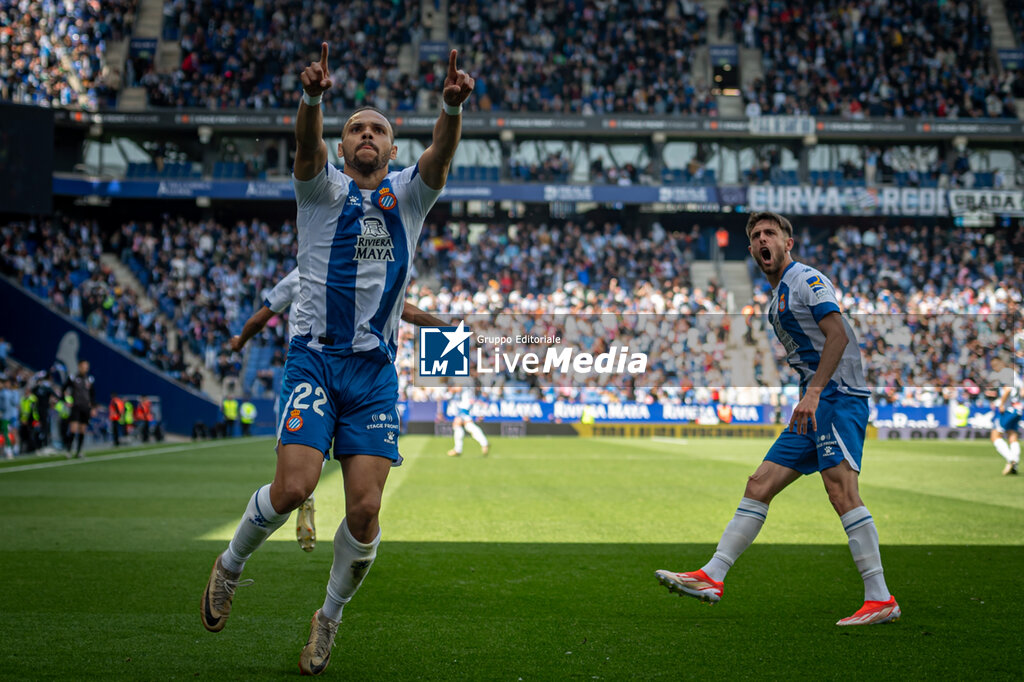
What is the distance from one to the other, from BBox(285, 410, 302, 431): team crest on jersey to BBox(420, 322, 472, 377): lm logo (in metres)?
1.82

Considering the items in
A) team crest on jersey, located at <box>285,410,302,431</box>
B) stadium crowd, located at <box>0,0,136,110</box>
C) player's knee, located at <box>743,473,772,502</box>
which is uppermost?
stadium crowd, located at <box>0,0,136,110</box>

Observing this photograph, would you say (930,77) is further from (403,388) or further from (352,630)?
(352,630)

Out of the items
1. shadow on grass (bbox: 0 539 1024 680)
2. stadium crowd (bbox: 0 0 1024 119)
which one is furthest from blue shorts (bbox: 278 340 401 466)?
stadium crowd (bbox: 0 0 1024 119)

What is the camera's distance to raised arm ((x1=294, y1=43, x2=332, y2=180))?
4477 mm

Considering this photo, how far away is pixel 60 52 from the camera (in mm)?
40906

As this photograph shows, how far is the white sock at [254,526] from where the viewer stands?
4.86 meters

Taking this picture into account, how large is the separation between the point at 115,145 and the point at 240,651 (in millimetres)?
41210

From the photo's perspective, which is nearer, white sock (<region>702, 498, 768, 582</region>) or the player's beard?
the player's beard

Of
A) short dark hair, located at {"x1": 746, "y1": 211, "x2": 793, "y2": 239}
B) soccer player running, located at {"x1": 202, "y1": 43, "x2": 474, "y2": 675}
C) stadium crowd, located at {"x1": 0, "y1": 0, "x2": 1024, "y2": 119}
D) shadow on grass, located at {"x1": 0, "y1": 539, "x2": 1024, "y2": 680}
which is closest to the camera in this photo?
soccer player running, located at {"x1": 202, "y1": 43, "x2": 474, "y2": 675}

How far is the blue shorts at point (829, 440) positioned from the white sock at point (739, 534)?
12.8 inches

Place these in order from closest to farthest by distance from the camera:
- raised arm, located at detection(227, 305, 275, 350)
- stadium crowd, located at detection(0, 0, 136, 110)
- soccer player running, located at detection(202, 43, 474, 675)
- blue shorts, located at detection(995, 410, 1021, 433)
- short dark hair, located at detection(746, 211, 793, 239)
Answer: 1. soccer player running, located at detection(202, 43, 474, 675)
2. short dark hair, located at detection(746, 211, 793, 239)
3. raised arm, located at detection(227, 305, 275, 350)
4. blue shorts, located at detection(995, 410, 1021, 433)
5. stadium crowd, located at detection(0, 0, 136, 110)

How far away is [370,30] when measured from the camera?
45375mm

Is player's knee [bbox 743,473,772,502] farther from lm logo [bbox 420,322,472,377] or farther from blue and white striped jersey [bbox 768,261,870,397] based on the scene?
lm logo [bbox 420,322,472,377]

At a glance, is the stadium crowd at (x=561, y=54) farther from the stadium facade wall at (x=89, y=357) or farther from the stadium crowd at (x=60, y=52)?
the stadium facade wall at (x=89, y=357)
